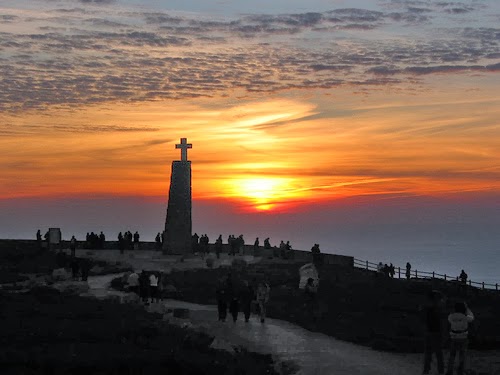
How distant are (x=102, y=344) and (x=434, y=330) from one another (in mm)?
7868

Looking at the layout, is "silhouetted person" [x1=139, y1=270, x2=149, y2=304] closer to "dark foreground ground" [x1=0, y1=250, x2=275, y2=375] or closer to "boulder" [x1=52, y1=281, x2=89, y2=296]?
"dark foreground ground" [x1=0, y1=250, x2=275, y2=375]

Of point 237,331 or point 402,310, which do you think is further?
point 402,310

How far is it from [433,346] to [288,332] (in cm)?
795

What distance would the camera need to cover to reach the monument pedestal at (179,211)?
2372 inches

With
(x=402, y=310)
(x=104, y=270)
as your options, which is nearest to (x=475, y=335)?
(x=402, y=310)

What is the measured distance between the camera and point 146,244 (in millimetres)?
69562

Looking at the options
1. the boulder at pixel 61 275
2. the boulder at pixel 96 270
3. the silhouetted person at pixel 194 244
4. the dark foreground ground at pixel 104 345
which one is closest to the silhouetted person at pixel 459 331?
the dark foreground ground at pixel 104 345

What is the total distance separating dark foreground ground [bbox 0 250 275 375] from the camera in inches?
751

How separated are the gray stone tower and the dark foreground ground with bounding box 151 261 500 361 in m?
6.42

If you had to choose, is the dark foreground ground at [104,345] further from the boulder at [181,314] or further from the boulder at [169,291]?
the boulder at [169,291]

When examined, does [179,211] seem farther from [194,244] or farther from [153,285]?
[153,285]

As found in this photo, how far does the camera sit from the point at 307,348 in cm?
2350

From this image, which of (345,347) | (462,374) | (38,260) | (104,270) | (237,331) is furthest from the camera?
(38,260)

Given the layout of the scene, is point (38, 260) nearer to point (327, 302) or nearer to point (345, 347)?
point (327, 302)
